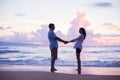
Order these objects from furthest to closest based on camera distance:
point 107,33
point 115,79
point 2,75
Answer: point 107,33 → point 2,75 → point 115,79

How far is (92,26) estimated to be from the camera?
1485cm

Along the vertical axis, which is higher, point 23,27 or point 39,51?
point 23,27

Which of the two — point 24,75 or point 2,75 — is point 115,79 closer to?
point 24,75

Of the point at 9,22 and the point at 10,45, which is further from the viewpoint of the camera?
the point at 10,45

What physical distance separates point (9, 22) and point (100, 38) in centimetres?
436

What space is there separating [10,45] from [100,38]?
17.0 feet

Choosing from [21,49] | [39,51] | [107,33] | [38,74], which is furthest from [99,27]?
[38,74]

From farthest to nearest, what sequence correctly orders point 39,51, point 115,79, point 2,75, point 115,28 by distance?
point 39,51 < point 115,28 < point 2,75 < point 115,79

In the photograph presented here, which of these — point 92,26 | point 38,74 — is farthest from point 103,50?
point 38,74

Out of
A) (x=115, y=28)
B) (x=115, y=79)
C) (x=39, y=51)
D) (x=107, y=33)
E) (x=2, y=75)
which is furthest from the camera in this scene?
(x=39, y=51)

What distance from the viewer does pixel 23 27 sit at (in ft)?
50.3

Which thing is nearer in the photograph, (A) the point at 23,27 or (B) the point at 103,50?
(A) the point at 23,27

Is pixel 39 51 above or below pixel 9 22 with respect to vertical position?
below

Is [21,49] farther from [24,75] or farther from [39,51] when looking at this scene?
[24,75]
